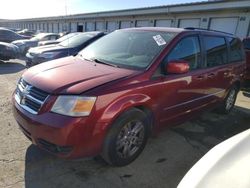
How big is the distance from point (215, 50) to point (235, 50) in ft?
3.57

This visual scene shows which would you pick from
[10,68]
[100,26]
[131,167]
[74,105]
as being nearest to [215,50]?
[131,167]

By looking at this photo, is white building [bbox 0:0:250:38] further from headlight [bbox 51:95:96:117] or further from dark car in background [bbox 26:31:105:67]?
headlight [bbox 51:95:96:117]

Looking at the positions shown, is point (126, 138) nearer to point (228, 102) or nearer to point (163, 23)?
point (228, 102)

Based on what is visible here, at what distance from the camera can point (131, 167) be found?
3463 millimetres

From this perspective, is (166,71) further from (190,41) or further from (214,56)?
(214,56)

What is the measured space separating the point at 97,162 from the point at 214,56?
9.18ft

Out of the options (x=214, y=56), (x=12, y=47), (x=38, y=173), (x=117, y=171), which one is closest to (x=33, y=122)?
(x=38, y=173)

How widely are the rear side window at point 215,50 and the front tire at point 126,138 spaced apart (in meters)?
1.85

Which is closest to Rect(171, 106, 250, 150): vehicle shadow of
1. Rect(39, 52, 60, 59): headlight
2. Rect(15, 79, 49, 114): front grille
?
Rect(15, 79, 49, 114): front grille

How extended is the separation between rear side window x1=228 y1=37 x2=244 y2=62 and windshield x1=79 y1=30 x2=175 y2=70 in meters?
2.02

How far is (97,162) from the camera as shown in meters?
3.50

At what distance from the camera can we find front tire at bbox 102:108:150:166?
3.14 metres

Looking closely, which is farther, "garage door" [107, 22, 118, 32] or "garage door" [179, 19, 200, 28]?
"garage door" [107, 22, 118, 32]

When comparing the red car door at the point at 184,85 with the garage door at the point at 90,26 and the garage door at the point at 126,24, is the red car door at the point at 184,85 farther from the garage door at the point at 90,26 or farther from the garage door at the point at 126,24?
the garage door at the point at 90,26
